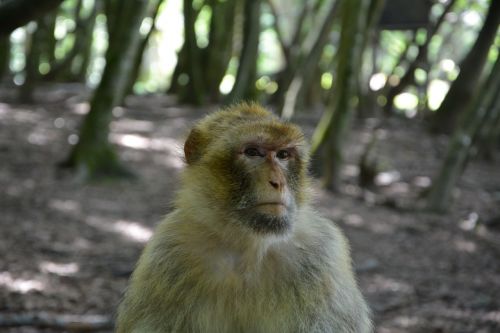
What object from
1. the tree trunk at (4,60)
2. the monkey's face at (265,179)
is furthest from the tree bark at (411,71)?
the tree trunk at (4,60)

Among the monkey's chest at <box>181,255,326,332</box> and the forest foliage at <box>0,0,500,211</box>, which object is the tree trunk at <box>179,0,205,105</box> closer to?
the forest foliage at <box>0,0,500,211</box>

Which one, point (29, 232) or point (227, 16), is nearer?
point (29, 232)

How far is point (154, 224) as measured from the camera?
6652 millimetres

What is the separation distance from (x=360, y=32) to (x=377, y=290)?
11.2ft

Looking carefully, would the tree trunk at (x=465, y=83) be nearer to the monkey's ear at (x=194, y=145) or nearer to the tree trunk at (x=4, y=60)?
the monkey's ear at (x=194, y=145)

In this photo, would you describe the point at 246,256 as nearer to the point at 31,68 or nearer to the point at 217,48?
the point at 31,68

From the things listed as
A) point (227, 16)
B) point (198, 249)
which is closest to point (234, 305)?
point (198, 249)

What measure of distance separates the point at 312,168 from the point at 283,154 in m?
5.54

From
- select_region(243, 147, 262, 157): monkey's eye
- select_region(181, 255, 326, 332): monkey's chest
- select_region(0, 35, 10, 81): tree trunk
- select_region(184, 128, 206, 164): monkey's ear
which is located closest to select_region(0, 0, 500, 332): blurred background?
select_region(184, 128, 206, 164): monkey's ear

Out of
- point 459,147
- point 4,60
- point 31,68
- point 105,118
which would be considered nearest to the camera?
point 459,147

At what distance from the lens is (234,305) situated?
9.55 ft

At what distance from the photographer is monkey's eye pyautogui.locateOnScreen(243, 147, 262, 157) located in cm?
287

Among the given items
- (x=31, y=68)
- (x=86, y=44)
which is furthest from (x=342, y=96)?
(x=86, y=44)

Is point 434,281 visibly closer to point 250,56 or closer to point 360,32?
point 360,32
